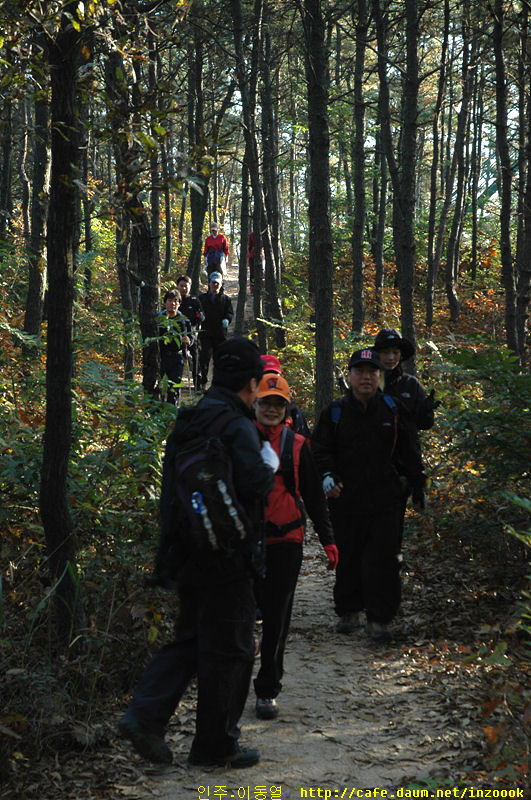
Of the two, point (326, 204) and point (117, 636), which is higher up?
point (326, 204)

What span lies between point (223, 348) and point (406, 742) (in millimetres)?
2528

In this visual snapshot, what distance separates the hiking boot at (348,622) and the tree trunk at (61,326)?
2538mm

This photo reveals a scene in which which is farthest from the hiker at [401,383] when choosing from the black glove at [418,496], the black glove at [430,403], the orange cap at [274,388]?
the orange cap at [274,388]

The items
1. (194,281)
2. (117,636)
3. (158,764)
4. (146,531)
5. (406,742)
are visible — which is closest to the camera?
(158,764)

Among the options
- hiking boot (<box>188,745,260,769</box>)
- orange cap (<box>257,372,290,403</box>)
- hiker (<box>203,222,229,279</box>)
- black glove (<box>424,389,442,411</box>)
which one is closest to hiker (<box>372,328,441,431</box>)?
black glove (<box>424,389,442,411</box>)

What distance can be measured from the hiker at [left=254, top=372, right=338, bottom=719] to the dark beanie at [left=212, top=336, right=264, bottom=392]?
2.33 ft

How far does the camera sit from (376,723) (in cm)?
459

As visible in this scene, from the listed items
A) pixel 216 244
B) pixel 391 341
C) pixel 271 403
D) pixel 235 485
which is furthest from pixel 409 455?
pixel 216 244

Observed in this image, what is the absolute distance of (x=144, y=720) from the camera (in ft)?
12.2

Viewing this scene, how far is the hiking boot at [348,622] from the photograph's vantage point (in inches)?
245

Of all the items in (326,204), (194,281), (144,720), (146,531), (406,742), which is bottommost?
(406,742)

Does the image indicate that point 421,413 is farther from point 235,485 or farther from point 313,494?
point 235,485

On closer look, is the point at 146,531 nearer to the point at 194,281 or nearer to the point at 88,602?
the point at 88,602

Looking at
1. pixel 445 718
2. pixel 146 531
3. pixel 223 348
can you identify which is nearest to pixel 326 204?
pixel 146 531
